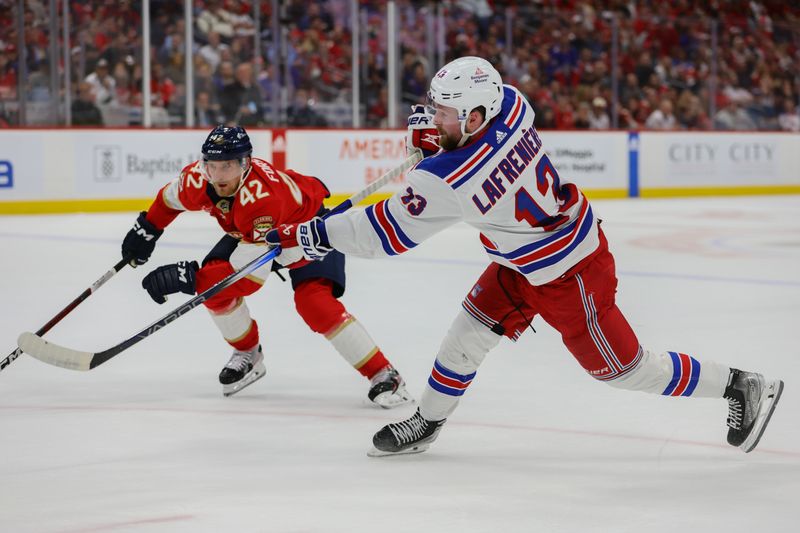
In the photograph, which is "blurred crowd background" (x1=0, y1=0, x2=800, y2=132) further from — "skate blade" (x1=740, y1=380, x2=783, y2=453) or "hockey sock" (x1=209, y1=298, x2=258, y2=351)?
"skate blade" (x1=740, y1=380, x2=783, y2=453)

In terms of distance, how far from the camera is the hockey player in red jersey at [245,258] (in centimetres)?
342

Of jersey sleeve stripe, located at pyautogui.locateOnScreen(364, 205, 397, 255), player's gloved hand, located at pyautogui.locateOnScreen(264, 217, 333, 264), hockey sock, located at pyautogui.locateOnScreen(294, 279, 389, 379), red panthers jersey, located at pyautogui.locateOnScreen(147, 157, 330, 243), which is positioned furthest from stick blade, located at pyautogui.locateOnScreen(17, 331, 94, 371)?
jersey sleeve stripe, located at pyautogui.locateOnScreen(364, 205, 397, 255)

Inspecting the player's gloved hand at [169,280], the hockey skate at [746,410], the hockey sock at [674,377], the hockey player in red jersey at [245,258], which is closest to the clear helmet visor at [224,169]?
the hockey player in red jersey at [245,258]

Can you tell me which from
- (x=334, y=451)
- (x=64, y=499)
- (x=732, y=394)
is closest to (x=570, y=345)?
(x=732, y=394)

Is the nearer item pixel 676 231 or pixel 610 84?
pixel 676 231

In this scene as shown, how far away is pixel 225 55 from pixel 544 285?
9.02 m

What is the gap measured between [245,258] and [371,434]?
2.13 ft

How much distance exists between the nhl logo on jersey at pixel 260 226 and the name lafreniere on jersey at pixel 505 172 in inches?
39.1

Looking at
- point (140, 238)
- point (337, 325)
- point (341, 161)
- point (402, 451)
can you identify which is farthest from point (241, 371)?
point (341, 161)

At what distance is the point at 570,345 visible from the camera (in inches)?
114

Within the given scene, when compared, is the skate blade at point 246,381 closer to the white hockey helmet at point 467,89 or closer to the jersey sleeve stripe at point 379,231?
the jersey sleeve stripe at point 379,231

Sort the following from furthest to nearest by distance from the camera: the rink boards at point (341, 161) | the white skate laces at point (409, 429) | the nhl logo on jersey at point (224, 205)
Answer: the rink boards at point (341, 161) → the nhl logo on jersey at point (224, 205) → the white skate laces at point (409, 429)

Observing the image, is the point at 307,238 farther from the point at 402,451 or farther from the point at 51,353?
the point at 51,353

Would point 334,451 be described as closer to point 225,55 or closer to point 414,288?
point 414,288
